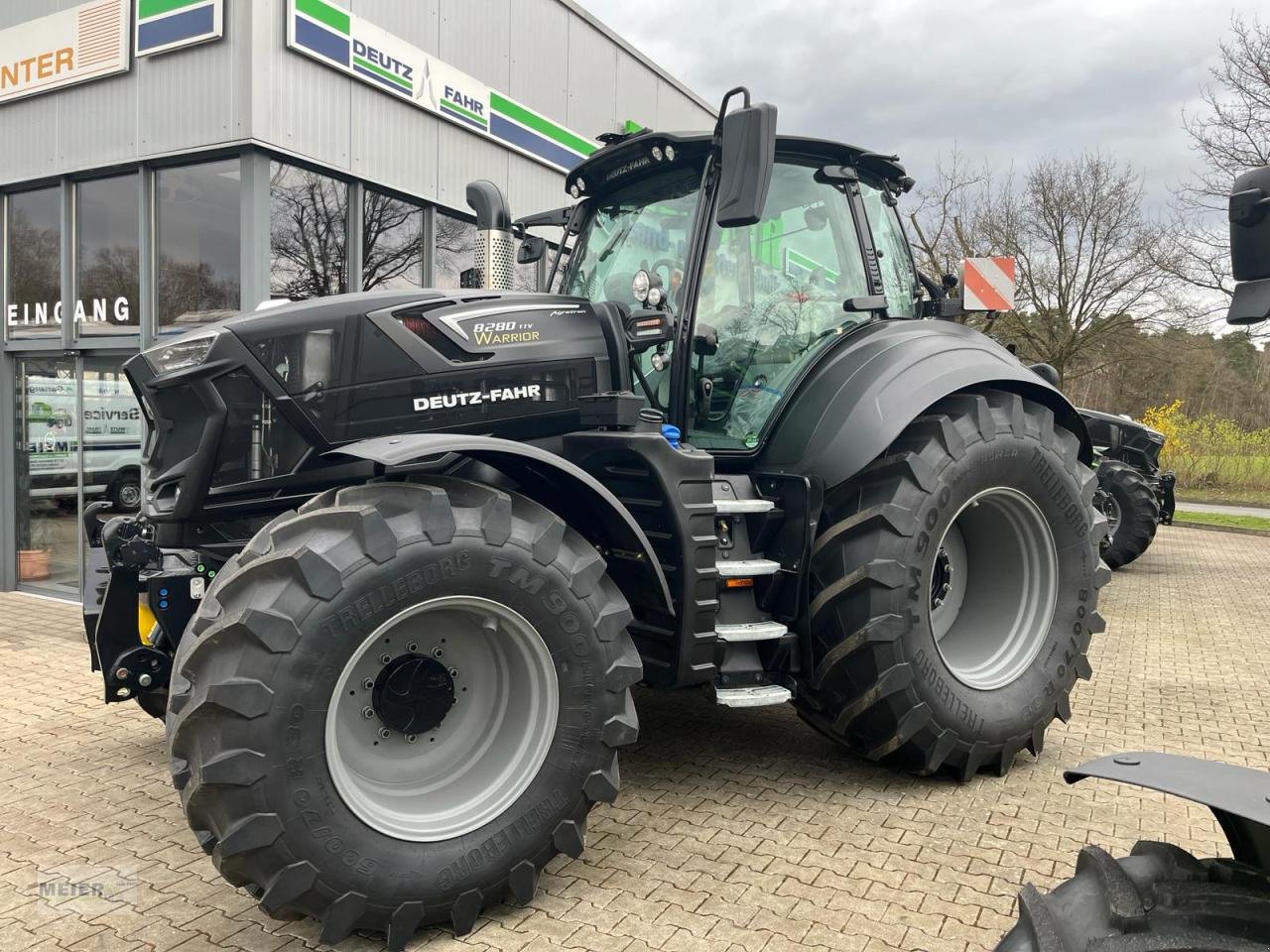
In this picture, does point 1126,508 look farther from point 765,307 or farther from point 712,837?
point 712,837

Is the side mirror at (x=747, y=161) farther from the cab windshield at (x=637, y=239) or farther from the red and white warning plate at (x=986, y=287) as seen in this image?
the red and white warning plate at (x=986, y=287)

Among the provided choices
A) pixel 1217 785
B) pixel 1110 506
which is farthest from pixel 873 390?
pixel 1110 506

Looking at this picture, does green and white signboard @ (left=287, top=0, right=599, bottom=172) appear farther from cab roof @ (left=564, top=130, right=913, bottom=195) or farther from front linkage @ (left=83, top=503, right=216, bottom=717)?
front linkage @ (left=83, top=503, right=216, bottom=717)

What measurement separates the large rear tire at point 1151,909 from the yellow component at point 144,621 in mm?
3274

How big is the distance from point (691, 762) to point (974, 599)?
1493 mm

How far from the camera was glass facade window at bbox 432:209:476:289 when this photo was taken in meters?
8.82

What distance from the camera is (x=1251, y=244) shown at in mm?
1954

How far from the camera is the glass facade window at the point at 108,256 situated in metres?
7.70

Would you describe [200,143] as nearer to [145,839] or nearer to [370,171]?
[370,171]

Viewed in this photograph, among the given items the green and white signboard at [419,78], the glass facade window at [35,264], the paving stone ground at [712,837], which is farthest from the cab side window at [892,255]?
the glass facade window at [35,264]

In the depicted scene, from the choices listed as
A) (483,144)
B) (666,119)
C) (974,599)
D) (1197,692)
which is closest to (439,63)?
(483,144)

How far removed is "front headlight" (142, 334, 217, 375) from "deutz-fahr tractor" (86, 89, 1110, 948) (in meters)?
0.01

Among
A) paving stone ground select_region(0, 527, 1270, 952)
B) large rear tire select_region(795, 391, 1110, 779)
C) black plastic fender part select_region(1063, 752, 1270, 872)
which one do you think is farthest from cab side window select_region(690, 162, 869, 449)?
black plastic fender part select_region(1063, 752, 1270, 872)

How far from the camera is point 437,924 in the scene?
2.73 metres
